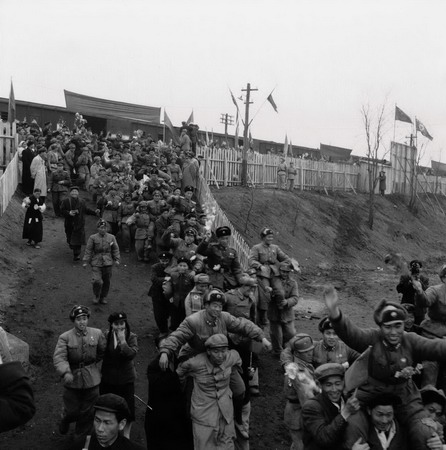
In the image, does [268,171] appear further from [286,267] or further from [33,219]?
[286,267]

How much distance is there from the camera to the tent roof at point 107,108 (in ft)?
82.9

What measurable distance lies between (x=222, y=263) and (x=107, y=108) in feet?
61.6

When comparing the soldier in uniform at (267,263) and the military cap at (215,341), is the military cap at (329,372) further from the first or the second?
the soldier in uniform at (267,263)

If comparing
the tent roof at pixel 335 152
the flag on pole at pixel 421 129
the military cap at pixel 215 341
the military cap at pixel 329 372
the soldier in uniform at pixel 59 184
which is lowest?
the military cap at pixel 215 341

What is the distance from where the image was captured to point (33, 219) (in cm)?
1352

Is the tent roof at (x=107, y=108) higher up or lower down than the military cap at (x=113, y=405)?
higher up

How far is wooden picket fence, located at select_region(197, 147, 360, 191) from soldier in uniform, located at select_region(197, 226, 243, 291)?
1357 cm

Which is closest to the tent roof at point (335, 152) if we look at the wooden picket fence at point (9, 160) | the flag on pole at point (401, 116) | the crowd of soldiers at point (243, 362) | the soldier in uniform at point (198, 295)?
the flag on pole at point (401, 116)

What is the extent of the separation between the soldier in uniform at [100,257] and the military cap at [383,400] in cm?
747

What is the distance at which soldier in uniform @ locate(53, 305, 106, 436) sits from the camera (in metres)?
6.26

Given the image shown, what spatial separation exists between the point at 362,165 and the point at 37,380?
2947cm

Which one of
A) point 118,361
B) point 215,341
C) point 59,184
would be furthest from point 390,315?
point 59,184

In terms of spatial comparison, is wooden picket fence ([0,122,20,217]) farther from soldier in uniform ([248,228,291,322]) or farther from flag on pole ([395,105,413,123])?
flag on pole ([395,105,413,123])

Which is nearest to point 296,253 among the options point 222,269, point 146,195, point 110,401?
point 146,195
